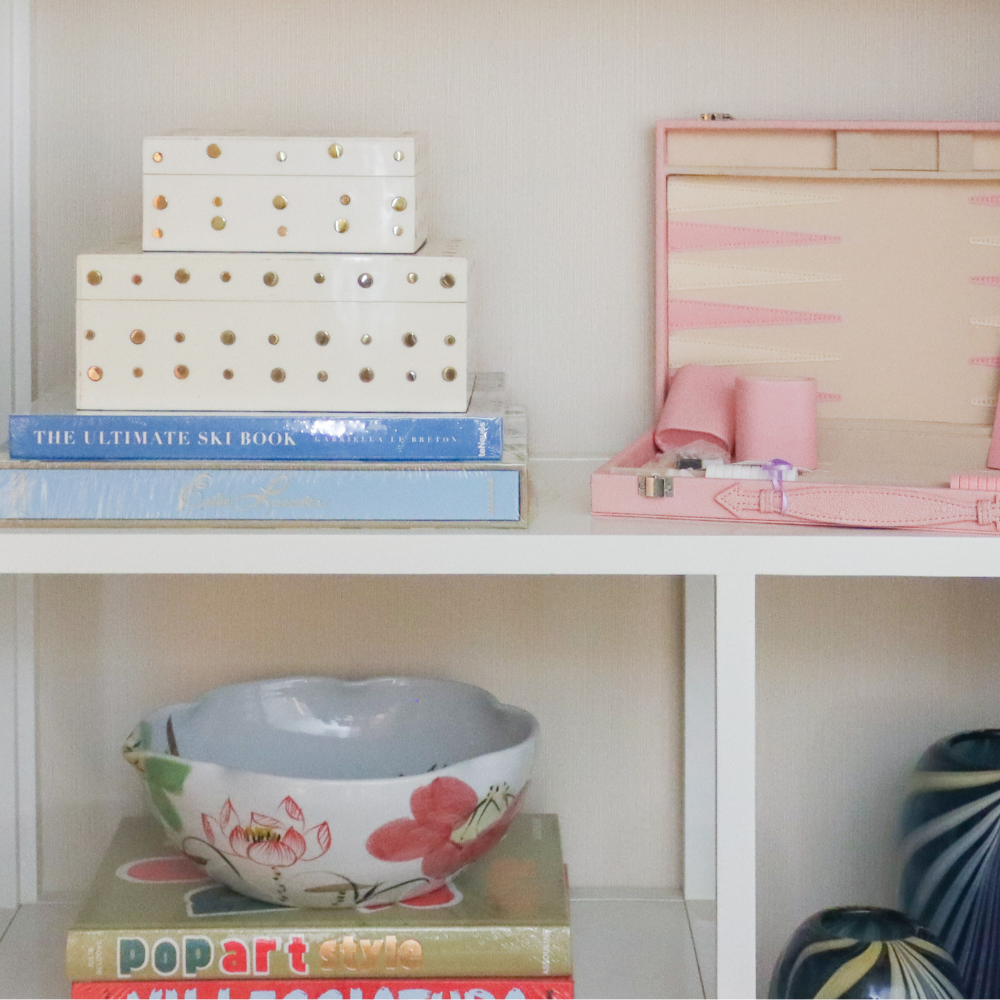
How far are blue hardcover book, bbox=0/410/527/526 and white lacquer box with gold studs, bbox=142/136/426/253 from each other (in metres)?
0.15

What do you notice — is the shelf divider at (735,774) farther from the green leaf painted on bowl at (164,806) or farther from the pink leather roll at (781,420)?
the green leaf painted on bowl at (164,806)

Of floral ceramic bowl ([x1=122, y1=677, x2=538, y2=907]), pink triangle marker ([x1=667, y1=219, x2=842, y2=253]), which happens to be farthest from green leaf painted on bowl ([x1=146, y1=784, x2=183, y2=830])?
pink triangle marker ([x1=667, y1=219, x2=842, y2=253])

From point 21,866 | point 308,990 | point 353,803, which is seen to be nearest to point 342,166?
point 353,803

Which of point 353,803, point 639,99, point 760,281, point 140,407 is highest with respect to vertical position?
point 639,99

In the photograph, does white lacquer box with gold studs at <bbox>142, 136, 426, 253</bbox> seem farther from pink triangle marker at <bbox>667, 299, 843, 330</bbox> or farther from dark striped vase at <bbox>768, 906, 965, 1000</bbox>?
dark striped vase at <bbox>768, 906, 965, 1000</bbox>

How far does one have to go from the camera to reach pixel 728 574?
29.9 inches

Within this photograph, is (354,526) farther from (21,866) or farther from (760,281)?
(21,866)

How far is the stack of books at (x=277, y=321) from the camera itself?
0.80m

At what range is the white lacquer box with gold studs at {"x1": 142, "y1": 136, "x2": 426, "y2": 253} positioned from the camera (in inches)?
32.0

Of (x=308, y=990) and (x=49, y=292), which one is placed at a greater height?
(x=49, y=292)

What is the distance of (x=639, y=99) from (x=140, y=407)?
481 millimetres

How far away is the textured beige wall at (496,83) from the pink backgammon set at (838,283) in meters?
0.05

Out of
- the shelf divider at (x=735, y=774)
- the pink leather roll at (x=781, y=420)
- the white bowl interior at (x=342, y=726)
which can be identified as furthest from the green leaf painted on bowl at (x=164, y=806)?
the pink leather roll at (x=781, y=420)

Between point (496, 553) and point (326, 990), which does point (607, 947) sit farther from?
point (496, 553)
